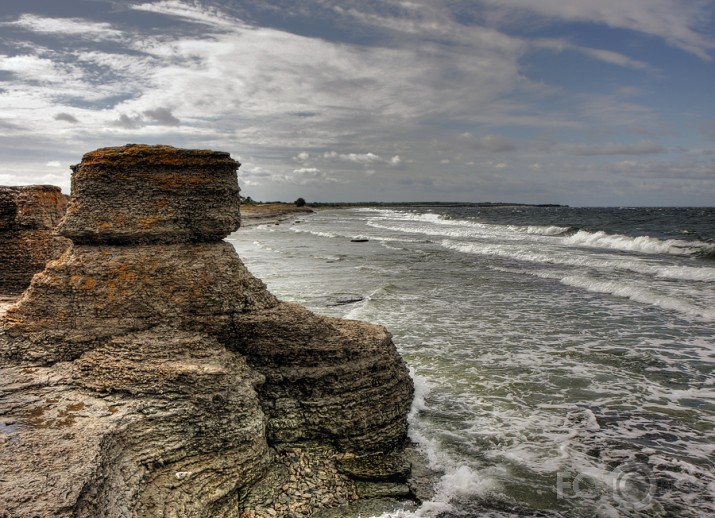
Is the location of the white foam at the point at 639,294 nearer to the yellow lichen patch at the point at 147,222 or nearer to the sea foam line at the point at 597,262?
the sea foam line at the point at 597,262

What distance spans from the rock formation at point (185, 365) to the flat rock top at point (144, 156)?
18 millimetres

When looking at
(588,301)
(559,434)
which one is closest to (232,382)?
(559,434)

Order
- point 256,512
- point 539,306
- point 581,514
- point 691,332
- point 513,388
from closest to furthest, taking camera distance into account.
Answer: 1. point 256,512
2. point 581,514
3. point 513,388
4. point 691,332
5. point 539,306

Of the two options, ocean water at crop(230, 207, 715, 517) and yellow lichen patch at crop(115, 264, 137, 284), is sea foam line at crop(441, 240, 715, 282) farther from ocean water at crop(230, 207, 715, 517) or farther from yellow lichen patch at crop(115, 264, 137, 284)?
yellow lichen patch at crop(115, 264, 137, 284)

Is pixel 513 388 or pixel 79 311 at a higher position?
pixel 79 311

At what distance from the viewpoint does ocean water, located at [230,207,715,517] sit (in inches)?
251

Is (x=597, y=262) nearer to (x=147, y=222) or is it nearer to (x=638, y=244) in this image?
(x=638, y=244)

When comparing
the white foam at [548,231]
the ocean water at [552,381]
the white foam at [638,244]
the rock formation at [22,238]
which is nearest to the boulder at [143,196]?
the rock formation at [22,238]

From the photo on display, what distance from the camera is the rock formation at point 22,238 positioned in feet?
32.0

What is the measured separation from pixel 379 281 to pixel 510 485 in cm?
1507

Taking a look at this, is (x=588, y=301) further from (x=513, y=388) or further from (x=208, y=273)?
(x=208, y=273)

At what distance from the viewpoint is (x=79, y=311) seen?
6395 millimetres

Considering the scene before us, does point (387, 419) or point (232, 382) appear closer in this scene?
point (232, 382)

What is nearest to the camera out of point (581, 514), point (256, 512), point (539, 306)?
point (256, 512)
